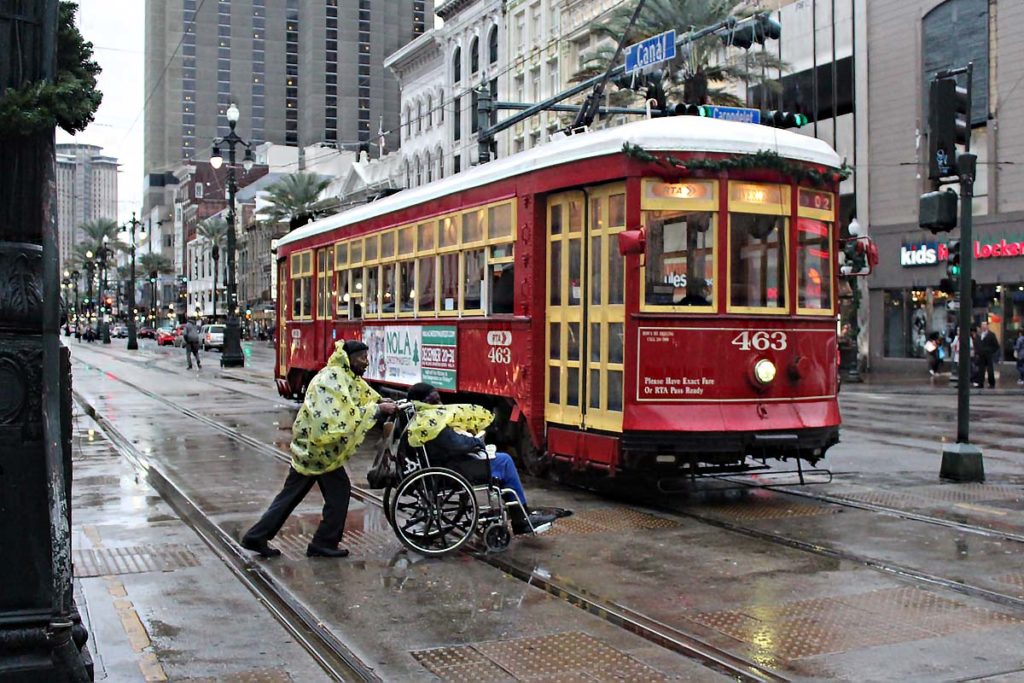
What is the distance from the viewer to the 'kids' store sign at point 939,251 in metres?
34.3

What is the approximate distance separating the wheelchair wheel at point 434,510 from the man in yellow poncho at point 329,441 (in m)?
0.47

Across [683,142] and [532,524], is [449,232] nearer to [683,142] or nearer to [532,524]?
[683,142]

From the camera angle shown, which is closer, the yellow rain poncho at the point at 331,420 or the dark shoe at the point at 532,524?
the yellow rain poncho at the point at 331,420

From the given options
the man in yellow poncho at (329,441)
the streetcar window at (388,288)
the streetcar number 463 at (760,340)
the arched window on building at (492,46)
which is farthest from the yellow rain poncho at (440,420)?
the arched window on building at (492,46)

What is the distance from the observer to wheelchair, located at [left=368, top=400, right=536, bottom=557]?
834 centimetres

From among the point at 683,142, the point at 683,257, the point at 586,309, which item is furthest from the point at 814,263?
the point at 586,309

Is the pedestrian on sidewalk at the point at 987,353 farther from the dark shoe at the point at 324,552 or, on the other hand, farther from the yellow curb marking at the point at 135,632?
the yellow curb marking at the point at 135,632

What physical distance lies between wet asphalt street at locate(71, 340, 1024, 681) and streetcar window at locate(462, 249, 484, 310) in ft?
7.67

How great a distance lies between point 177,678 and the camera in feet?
18.4

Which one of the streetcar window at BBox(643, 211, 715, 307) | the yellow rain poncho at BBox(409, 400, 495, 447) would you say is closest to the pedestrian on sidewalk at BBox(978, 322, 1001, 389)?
the streetcar window at BBox(643, 211, 715, 307)

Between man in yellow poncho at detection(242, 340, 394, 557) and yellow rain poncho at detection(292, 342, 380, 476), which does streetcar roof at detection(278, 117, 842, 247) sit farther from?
yellow rain poncho at detection(292, 342, 380, 476)

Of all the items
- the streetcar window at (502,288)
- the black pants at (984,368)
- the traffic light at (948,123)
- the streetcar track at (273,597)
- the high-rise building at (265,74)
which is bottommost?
the streetcar track at (273,597)

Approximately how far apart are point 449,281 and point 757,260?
453 centimetres

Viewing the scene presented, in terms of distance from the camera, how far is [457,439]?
27.9ft
